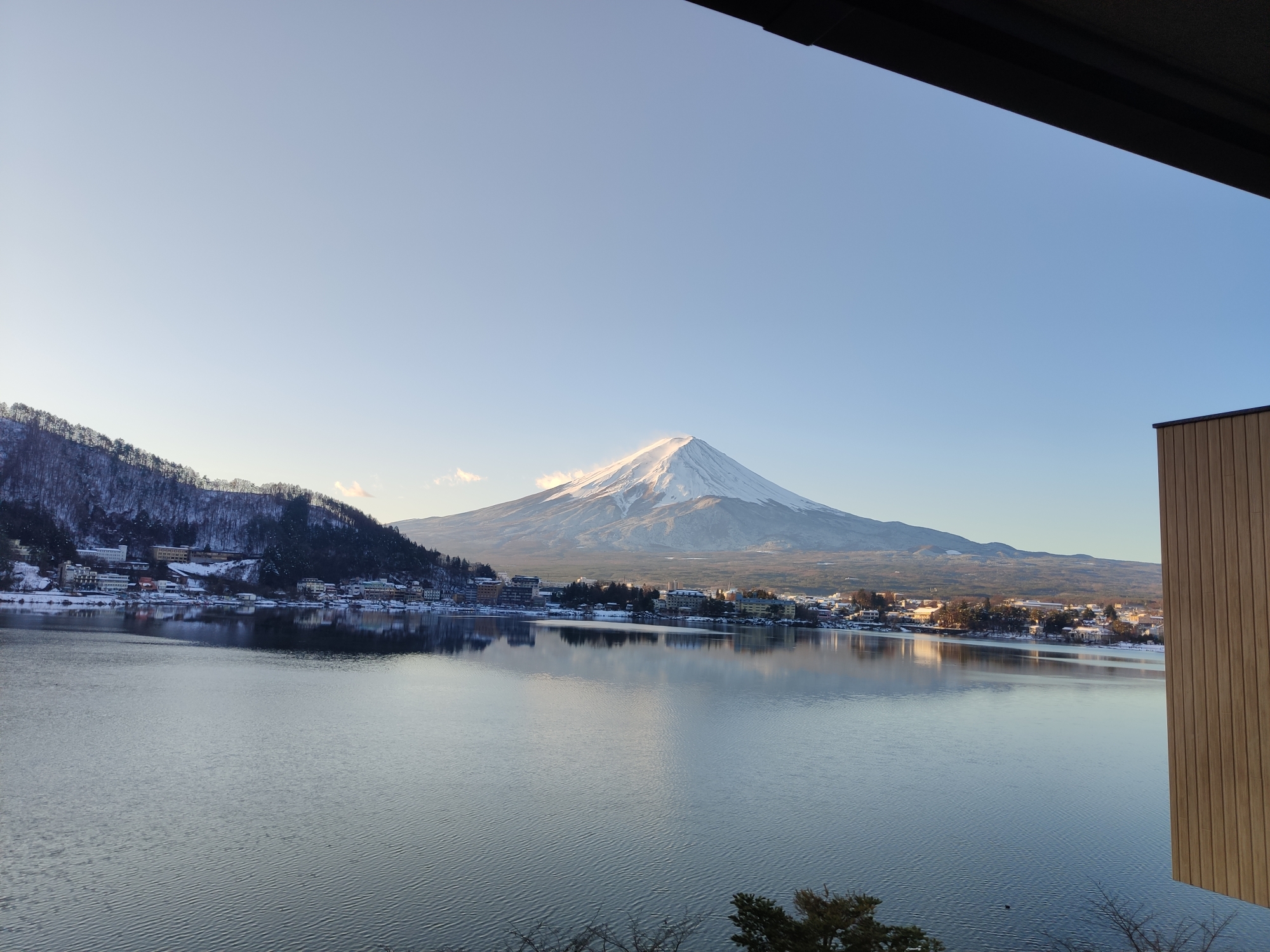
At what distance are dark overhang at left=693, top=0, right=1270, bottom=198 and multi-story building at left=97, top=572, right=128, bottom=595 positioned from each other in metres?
41.0

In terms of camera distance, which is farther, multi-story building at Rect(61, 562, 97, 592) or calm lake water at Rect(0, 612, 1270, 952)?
multi-story building at Rect(61, 562, 97, 592)

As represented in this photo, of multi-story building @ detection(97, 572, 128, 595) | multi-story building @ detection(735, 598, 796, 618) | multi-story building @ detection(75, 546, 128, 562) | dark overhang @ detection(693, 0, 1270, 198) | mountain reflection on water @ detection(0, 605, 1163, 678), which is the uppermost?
dark overhang @ detection(693, 0, 1270, 198)

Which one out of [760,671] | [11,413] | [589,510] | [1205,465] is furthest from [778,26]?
[589,510]

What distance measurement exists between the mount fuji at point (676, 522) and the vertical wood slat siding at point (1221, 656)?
201 ft

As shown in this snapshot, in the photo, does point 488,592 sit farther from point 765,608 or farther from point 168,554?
point 168,554

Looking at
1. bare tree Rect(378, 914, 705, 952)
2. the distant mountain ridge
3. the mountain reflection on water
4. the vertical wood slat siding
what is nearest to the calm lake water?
bare tree Rect(378, 914, 705, 952)

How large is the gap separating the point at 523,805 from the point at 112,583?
3557 cm

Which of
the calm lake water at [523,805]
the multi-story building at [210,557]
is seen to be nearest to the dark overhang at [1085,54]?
the calm lake water at [523,805]

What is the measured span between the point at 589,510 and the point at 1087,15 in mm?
71614

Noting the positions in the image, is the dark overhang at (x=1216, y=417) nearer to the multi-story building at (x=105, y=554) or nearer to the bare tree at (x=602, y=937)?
the bare tree at (x=602, y=937)

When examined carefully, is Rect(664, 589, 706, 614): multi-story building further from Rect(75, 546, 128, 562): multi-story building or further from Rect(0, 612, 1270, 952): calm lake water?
Rect(75, 546, 128, 562): multi-story building

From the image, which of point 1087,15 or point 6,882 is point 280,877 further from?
point 1087,15

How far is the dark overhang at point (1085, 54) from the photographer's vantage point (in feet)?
3.42

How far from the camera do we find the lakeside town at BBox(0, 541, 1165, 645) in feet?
115
